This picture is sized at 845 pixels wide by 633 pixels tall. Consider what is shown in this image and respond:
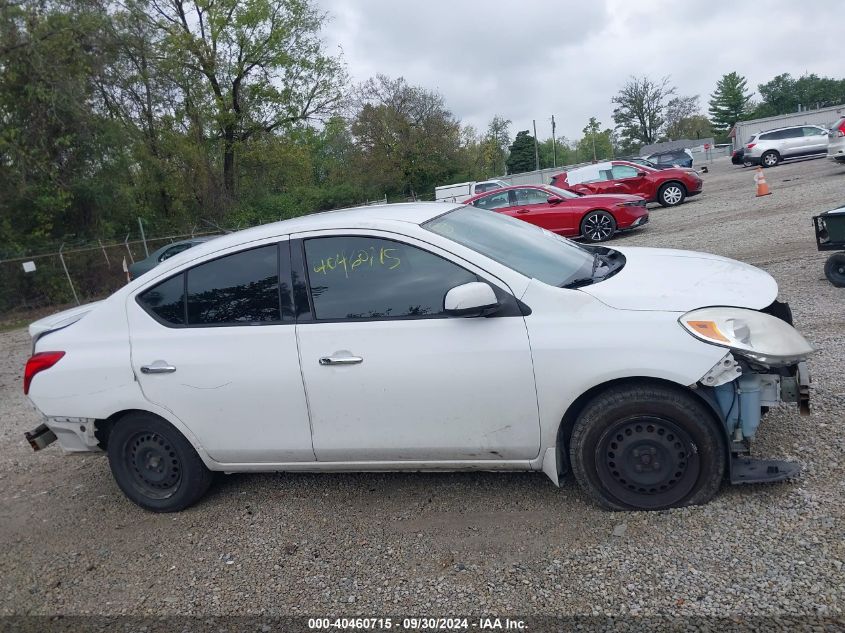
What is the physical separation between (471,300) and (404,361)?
0.52 metres

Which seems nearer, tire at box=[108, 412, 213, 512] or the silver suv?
tire at box=[108, 412, 213, 512]

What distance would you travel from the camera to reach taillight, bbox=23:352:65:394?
13.6 ft

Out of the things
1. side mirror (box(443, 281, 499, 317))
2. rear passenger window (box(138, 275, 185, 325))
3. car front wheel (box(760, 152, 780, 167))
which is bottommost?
side mirror (box(443, 281, 499, 317))

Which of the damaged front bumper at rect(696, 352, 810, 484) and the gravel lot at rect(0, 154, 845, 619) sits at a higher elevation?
the damaged front bumper at rect(696, 352, 810, 484)

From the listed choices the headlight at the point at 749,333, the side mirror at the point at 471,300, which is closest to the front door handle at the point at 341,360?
the side mirror at the point at 471,300

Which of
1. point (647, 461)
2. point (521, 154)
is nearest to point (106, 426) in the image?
point (647, 461)

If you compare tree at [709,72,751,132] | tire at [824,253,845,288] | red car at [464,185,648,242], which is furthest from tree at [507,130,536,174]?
tire at [824,253,845,288]

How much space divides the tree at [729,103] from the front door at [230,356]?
304ft

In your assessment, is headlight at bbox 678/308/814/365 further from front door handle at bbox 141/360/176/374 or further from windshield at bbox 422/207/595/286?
front door handle at bbox 141/360/176/374

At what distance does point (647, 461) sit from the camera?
3.31 meters

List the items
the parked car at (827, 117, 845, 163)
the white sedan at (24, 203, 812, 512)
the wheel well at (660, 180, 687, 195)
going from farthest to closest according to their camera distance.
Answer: the wheel well at (660, 180, 687, 195) → the parked car at (827, 117, 845, 163) → the white sedan at (24, 203, 812, 512)

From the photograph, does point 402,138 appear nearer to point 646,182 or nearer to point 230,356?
point 646,182

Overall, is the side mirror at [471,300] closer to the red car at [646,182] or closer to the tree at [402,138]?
the red car at [646,182]

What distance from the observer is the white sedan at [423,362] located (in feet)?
10.7
